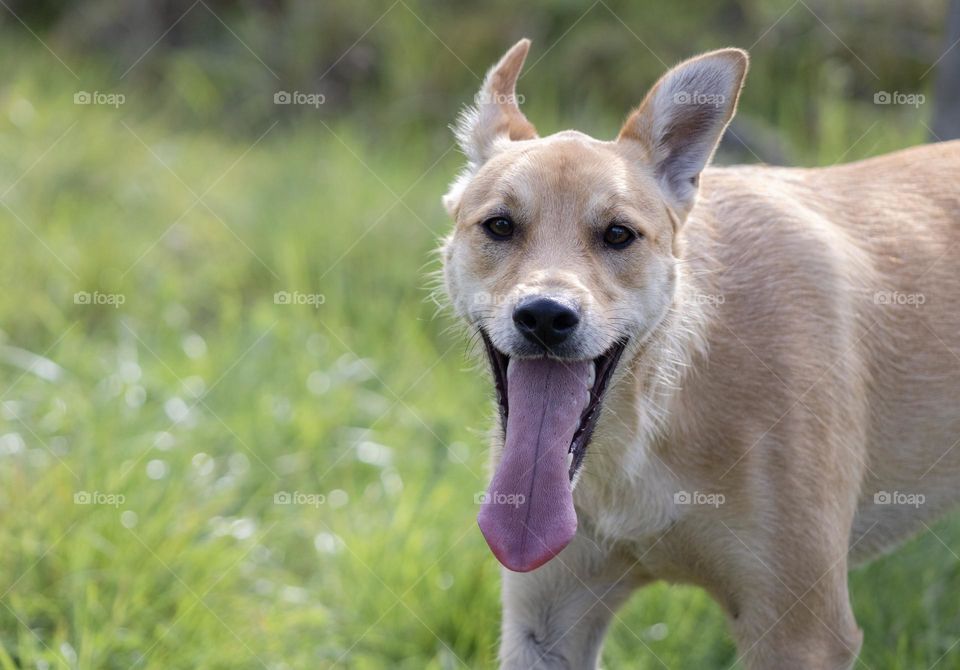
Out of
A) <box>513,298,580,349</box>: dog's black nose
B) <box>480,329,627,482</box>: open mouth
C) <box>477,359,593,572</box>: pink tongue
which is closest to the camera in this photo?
<box>513,298,580,349</box>: dog's black nose

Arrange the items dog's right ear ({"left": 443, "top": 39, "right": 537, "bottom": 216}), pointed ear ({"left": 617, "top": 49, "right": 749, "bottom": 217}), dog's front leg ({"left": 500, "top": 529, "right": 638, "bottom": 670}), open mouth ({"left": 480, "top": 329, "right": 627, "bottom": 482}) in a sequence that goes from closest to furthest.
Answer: open mouth ({"left": 480, "top": 329, "right": 627, "bottom": 482})
pointed ear ({"left": 617, "top": 49, "right": 749, "bottom": 217})
dog's front leg ({"left": 500, "top": 529, "right": 638, "bottom": 670})
dog's right ear ({"left": 443, "top": 39, "right": 537, "bottom": 216})

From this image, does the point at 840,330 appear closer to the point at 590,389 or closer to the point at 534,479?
the point at 590,389

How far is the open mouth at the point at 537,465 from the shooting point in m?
3.46

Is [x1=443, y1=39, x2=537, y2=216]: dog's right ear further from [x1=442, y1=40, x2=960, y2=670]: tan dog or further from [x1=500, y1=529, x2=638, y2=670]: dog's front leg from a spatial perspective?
[x1=500, y1=529, x2=638, y2=670]: dog's front leg

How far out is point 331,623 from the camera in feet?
16.1

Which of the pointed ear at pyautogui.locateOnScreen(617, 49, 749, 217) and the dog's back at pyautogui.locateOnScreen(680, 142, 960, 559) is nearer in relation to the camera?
the dog's back at pyautogui.locateOnScreen(680, 142, 960, 559)

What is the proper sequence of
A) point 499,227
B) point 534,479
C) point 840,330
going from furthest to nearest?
point 840,330 → point 499,227 → point 534,479

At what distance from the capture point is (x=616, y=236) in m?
3.69

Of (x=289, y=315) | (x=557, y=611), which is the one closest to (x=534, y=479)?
(x=557, y=611)

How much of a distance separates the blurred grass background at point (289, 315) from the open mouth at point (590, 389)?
2.32 ft

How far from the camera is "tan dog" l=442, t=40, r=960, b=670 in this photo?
3.55 meters

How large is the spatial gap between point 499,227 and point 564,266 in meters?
0.31

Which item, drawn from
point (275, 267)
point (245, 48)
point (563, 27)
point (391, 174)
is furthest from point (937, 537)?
point (245, 48)

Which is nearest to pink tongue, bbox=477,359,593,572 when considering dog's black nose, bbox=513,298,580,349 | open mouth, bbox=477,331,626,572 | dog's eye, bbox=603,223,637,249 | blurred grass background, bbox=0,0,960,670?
open mouth, bbox=477,331,626,572
